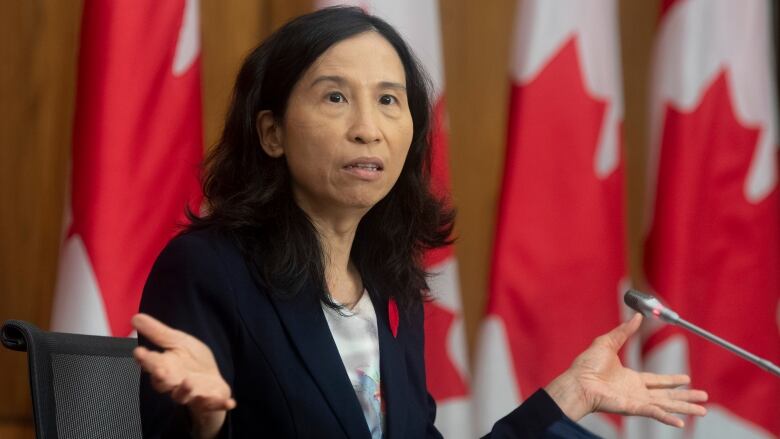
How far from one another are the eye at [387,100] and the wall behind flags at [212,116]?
0.89 m

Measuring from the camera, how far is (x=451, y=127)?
262 cm

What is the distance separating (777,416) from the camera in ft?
8.65

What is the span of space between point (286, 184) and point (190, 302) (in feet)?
0.88

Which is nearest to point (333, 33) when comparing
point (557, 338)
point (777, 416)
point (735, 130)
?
point (557, 338)

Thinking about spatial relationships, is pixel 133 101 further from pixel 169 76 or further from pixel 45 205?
pixel 45 205

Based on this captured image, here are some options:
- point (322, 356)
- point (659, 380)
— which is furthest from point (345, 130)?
point (659, 380)

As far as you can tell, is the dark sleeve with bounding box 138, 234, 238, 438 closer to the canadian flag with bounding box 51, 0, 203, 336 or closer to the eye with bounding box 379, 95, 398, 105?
the eye with bounding box 379, 95, 398, 105

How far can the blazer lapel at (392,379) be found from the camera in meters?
1.56

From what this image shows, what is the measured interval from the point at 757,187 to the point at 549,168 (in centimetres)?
50

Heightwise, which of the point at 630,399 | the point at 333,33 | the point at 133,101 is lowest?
the point at 630,399

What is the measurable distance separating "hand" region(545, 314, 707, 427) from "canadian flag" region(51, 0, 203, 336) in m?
0.92

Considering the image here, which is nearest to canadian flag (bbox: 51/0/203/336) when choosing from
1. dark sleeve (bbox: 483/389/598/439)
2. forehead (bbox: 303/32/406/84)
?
forehead (bbox: 303/32/406/84)

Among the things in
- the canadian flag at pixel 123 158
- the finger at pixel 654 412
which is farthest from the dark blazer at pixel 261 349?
the canadian flag at pixel 123 158

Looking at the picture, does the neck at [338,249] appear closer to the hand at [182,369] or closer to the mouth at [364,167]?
the mouth at [364,167]
